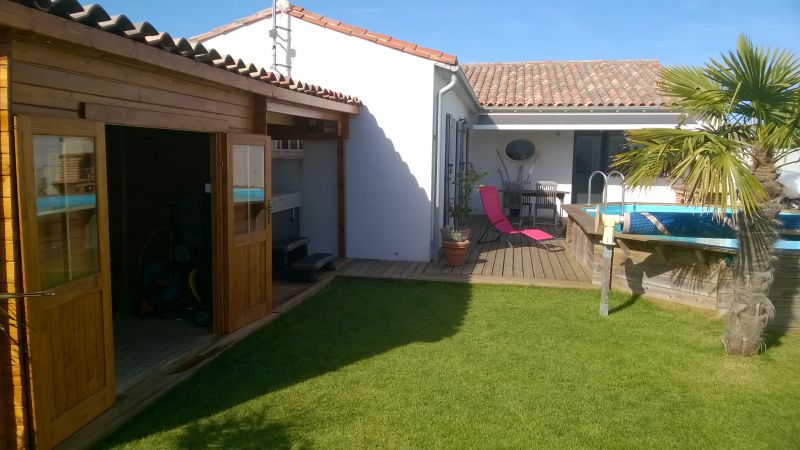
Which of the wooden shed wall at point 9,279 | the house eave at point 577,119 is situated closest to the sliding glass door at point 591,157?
the house eave at point 577,119

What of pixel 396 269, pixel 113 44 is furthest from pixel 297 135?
pixel 113 44

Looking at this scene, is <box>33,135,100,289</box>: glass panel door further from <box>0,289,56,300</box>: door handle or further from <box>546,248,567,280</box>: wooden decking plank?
<box>546,248,567,280</box>: wooden decking plank

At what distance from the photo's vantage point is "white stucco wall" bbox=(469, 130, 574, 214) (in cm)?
1386

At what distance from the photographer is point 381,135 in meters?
8.54

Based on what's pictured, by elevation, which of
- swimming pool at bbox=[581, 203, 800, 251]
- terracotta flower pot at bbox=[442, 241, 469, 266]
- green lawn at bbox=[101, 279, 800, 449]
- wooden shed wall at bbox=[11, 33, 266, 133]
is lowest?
green lawn at bbox=[101, 279, 800, 449]

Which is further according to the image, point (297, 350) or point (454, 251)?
point (454, 251)

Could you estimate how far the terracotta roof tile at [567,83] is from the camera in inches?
486

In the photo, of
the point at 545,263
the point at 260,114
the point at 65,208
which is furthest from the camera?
the point at 545,263

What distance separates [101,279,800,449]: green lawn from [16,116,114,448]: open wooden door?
0.34 metres

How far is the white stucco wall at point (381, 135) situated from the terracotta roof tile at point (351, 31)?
9 cm

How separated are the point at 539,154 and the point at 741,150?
9.29m

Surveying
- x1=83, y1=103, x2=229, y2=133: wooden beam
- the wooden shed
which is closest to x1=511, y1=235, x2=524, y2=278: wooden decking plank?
the wooden shed

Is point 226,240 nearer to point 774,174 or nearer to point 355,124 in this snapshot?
point 355,124

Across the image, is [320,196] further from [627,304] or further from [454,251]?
[627,304]
